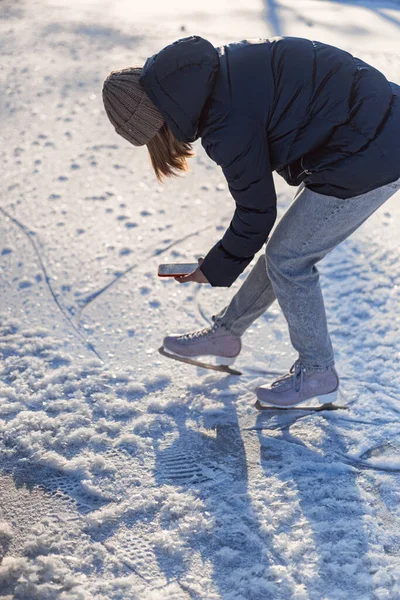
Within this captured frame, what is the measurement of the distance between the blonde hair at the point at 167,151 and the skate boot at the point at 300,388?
0.81 metres

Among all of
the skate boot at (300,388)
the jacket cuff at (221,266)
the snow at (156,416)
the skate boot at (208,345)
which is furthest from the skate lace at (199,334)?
the jacket cuff at (221,266)

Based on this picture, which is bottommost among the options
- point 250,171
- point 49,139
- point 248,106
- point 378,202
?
point 49,139

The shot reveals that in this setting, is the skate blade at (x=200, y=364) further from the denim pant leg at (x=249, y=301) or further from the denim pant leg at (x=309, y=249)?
the denim pant leg at (x=309, y=249)

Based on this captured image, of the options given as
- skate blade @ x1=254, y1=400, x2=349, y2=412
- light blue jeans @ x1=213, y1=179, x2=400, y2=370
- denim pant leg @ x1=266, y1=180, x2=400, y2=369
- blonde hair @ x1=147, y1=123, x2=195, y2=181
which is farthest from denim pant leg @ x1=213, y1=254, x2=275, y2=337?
blonde hair @ x1=147, y1=123, x2=195, y2=181

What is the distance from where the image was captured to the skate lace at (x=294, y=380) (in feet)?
7.79

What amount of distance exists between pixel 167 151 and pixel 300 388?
0.93 meters

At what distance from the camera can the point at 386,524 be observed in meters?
1.99

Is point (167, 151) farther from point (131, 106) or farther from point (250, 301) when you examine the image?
point (250, 301)

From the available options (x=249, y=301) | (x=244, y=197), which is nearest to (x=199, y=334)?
(x=249, y=301)

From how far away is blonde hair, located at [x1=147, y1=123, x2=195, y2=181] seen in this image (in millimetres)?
1962

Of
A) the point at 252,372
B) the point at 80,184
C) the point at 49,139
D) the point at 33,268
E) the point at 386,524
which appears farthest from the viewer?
the point at 49,139

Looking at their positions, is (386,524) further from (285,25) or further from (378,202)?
(285,25)

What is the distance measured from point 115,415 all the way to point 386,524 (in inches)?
37.4

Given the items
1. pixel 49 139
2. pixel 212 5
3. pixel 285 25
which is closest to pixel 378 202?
pixel 49 139
